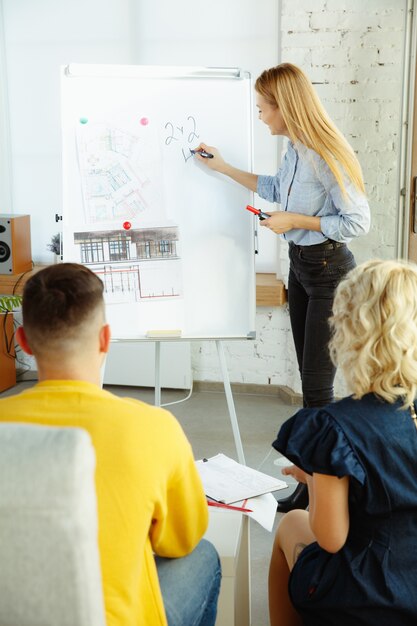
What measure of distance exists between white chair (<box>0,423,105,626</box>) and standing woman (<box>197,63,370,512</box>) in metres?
1.74

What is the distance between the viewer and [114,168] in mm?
2812

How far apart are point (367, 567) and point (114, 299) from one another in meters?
1.60

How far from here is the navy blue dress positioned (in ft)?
4.79

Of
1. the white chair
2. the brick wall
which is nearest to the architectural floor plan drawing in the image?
the brick wall

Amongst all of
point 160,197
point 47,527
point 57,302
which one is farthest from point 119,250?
point 47,527

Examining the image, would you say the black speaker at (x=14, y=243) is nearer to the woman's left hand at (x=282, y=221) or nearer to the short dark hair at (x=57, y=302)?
the woman's left hand at (x=282, y=221)

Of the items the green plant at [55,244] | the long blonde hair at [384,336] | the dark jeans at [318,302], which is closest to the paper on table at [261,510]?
the long blonde hair at [384,336]

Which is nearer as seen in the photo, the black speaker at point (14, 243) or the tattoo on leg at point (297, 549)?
the tattoo on leg at point (297, 549)

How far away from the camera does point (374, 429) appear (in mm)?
1473

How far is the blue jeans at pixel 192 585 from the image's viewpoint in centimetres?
142

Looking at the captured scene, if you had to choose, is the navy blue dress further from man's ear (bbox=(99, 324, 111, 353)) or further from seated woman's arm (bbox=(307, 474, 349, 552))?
man's ear (bbox=(99, 324, 111, 353))

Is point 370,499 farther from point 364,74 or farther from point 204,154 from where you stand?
point 364,74

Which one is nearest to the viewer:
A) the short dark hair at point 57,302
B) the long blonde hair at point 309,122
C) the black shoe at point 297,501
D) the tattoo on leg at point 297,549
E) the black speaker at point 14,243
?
the short dark hair at point 57,302

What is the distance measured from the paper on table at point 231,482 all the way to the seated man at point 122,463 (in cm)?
30
